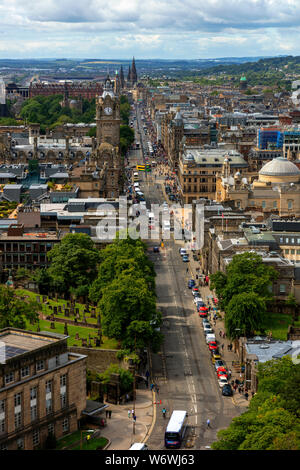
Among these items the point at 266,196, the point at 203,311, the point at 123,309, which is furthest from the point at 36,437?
the point at 266,196

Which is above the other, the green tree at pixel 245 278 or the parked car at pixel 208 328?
the green tree at pixel 245 278

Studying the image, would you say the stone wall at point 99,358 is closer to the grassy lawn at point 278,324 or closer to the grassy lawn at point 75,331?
the grassy lawn at point 75,331

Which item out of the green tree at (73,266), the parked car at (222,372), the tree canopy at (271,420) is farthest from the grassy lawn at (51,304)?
the tree canopy at (271,420)

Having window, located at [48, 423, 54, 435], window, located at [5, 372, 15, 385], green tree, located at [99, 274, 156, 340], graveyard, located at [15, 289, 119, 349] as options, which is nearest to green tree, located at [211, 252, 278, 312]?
green tree, located at [99, 274, 156, 340]

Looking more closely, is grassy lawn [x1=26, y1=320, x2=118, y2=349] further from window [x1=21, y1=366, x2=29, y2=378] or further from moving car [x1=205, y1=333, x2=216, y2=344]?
window [x1=21, y1=366, x2=29, y2=378]
